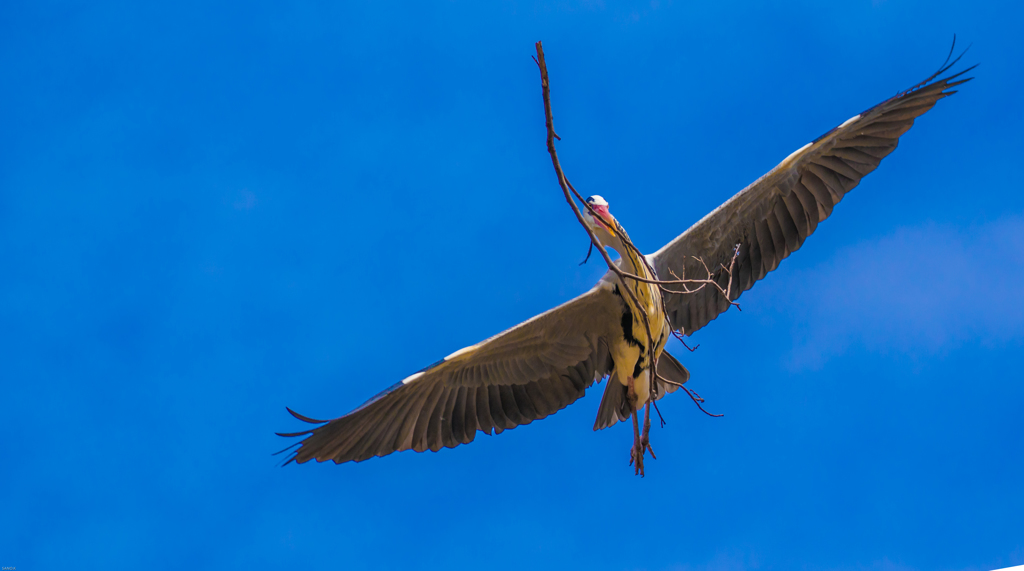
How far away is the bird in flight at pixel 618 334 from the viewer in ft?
20.3

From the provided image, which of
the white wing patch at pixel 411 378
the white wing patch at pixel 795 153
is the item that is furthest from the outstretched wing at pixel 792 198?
the white wing patch at pixel 411 378

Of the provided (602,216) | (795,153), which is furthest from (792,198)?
(602,216)

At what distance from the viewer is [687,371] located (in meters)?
6.57

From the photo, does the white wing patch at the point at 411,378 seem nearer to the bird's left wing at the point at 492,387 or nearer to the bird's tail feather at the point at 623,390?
the bird's left wing at the point at 492,387

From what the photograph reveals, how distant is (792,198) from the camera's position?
252 inches

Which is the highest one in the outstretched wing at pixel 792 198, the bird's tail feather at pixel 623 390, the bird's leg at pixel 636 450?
the outstretched wing at pixel 792 198

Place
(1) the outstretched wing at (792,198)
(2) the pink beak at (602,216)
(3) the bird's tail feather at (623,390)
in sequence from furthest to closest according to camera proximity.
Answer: (3) the bird's tail feather at (623,390)
(1) the outstretched wing at (792,198)
(2) the pink beak at (602,216)

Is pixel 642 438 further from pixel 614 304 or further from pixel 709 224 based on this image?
pixel 709 224

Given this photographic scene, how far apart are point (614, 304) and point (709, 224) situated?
2.94 ft

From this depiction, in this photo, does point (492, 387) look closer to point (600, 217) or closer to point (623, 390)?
point (623, 390)

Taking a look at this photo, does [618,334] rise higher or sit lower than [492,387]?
higher

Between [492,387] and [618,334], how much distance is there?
1.04 metres

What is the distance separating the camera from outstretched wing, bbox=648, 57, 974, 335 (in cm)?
618

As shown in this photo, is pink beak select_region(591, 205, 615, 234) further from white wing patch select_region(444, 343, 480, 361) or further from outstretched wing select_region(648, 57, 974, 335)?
white wing patch select_region(444, 343, 480, 361)
